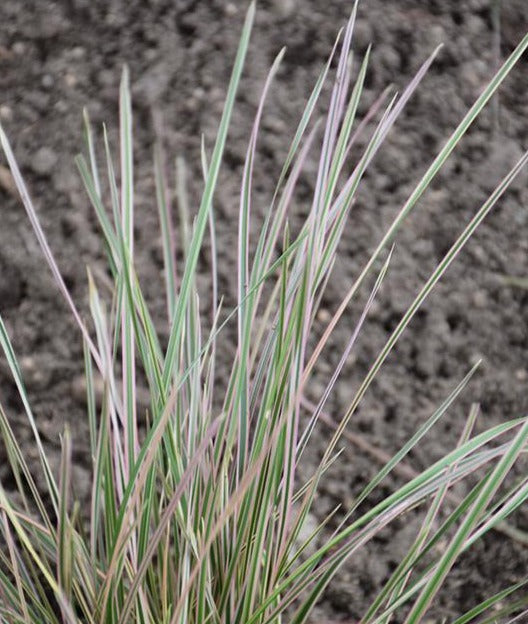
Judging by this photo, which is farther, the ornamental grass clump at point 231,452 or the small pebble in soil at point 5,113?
the small pebble in soil at point 5,113

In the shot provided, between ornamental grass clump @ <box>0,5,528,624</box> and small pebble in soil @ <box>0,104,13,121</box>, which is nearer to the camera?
ornamental grass clump @ <box>0,5,528,624</box>

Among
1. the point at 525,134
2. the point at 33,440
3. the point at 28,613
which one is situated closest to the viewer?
the point at 28,613

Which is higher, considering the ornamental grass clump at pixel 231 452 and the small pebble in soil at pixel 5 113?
the small pebble in soil at pixel 5 113

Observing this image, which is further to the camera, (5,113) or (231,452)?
(5,113)

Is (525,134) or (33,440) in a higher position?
(525,134)

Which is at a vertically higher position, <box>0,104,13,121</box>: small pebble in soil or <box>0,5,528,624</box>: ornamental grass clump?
<box>0,104,13,121</box>: small pebble in soil

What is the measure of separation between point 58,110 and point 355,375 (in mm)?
451

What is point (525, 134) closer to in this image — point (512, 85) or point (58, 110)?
point (512, 85)

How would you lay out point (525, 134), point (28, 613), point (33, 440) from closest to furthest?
point (28, 613) → point (33, 440) → point (525, 134)

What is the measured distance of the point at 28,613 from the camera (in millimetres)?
689

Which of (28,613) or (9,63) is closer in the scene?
(28,613)

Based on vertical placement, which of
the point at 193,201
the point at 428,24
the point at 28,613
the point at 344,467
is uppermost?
the point at 428,24

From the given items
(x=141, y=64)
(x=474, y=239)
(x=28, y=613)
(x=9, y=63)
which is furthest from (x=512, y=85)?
(x=28, y=613)

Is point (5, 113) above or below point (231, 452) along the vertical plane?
above
